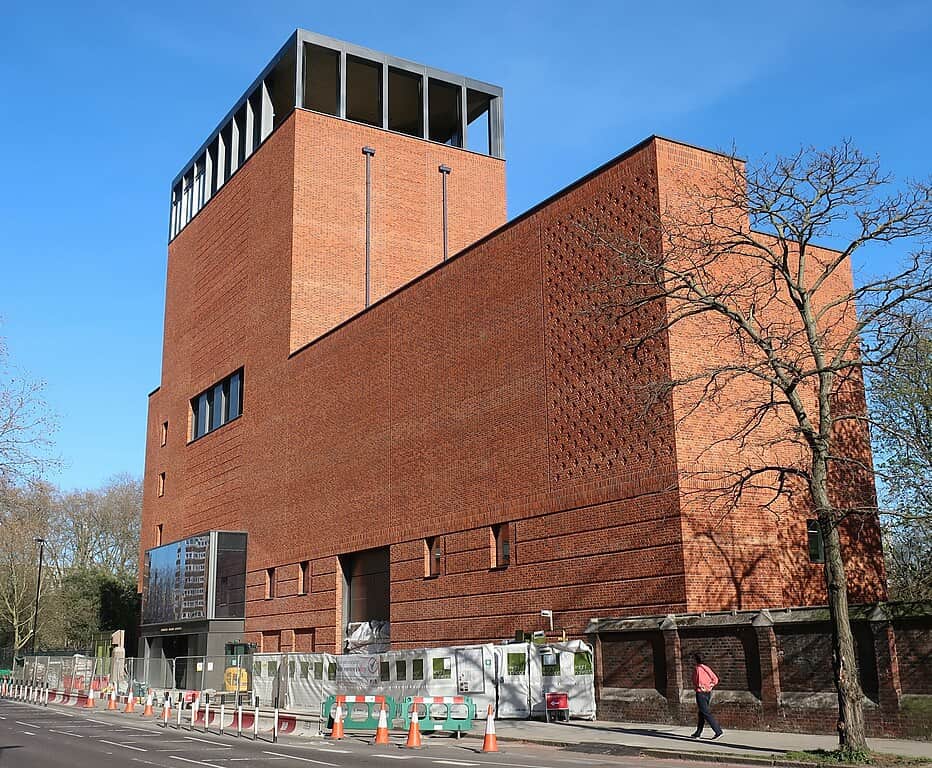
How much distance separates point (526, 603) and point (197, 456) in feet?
98.1

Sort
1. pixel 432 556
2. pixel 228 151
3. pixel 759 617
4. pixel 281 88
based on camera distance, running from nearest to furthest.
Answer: pixel 759 617 → pixel 432 556 → pixel 281 88 → pixel 228 151

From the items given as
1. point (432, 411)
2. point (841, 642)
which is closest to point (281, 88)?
point (432, 411)

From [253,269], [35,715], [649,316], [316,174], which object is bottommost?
[35,715]

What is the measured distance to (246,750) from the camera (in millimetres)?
21031

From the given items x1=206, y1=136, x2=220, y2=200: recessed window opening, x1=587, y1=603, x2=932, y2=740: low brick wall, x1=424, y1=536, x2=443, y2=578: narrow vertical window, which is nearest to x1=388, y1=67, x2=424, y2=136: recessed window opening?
x1=206, y1=136, x2=220, y2=200: recessed window opening

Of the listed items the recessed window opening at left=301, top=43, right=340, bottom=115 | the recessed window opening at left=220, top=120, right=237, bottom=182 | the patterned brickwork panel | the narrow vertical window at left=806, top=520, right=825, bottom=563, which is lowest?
the narrow vertical window at left=806, top=520, right=825, bottom=563

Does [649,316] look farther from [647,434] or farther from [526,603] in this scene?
[526,603]

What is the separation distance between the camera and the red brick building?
2625 centimetres

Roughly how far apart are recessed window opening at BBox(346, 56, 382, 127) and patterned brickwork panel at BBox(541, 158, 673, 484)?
78.2 feet

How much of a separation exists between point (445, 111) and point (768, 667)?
39197 millimetres

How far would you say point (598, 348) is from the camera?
27906mm

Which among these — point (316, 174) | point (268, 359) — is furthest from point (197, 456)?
point (316, 174)

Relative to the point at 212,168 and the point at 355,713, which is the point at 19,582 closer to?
the point at 212,168

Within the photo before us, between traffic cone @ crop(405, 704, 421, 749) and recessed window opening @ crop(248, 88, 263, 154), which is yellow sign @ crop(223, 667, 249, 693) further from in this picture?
recessed window opening @ crop(248, 88, 263, 154)
